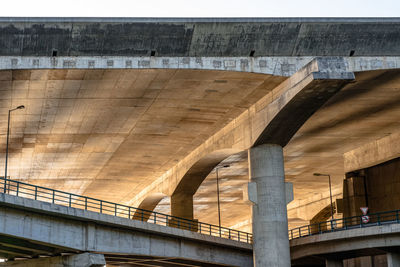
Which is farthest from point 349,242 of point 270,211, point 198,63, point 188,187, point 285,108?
point 188,187

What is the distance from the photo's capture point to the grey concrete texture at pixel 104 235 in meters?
30.4

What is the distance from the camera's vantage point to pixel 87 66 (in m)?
29.3

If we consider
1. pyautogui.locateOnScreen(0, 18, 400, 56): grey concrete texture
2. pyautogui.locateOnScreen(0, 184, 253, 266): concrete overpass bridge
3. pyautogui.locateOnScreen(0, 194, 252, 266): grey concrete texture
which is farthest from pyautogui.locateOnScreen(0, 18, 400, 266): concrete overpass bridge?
pyautogui.locateOnScreen(0, 184, 253, 266): concrete overpass bridge

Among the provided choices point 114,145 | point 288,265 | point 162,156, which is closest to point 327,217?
point 162,156

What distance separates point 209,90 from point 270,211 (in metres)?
6.90

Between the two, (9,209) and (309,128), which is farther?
(309,128)

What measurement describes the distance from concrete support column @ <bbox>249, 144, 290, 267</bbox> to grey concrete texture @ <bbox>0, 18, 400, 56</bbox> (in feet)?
19.8

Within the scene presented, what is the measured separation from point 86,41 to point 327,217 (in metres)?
48.0

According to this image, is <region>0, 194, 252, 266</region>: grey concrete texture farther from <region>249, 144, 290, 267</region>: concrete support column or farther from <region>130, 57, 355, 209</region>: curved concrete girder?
<region>130, 57, 355, 209</region>: curved concrete girder

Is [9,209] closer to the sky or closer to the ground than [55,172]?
closer to the ground

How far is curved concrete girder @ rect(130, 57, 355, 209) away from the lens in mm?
28188

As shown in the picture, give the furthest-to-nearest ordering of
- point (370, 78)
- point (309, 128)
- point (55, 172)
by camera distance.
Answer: point (55, 172) → point (309, 128) → point (370, 78)

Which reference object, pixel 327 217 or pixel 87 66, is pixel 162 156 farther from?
pixel 327 217

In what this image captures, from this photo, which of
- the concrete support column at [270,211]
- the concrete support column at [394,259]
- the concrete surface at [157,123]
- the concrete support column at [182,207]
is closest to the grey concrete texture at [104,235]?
the concrete support column at [270,211]
